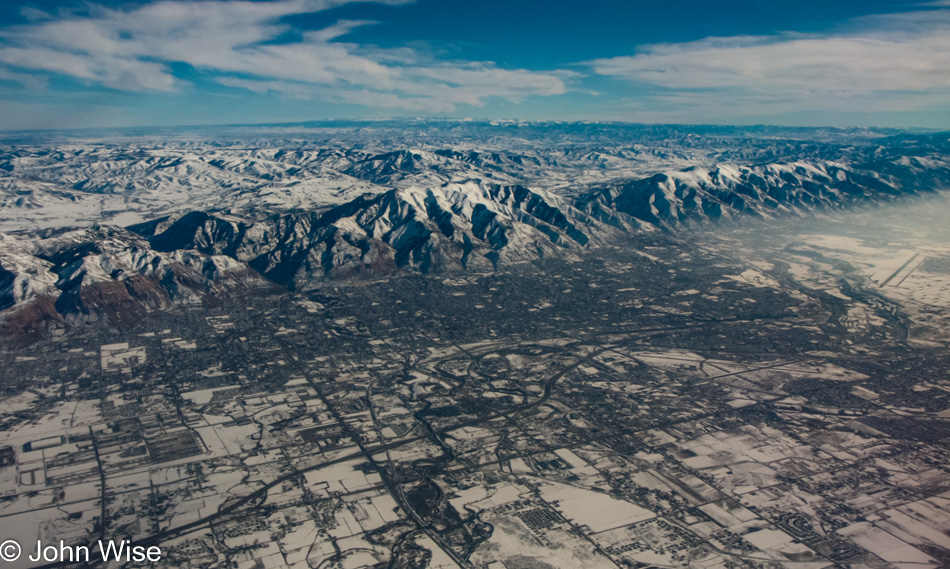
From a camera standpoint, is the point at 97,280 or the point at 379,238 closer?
the point at 97,280

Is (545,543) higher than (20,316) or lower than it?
lower

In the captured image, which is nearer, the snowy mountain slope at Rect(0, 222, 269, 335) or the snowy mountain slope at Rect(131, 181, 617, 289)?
the snowy mountain slope at Rect(0, 222, 269, 335)

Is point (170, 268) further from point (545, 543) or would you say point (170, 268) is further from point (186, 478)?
point (545, 543)

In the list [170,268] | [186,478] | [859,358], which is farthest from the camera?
[170,268]

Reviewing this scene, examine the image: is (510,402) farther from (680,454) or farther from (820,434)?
(820,434)

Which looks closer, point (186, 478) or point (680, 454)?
point (186, 478)

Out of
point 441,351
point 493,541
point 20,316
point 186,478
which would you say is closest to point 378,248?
point 441,351

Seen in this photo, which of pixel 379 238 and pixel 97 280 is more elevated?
pixel 379 238

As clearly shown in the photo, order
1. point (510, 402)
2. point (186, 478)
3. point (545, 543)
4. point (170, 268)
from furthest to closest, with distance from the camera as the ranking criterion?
point (170, 268)
point (510, 402)
point (186, 478)
point (545, 543)

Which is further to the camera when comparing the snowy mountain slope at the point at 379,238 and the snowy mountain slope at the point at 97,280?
the snowy mountain slope at the point at 379,238
